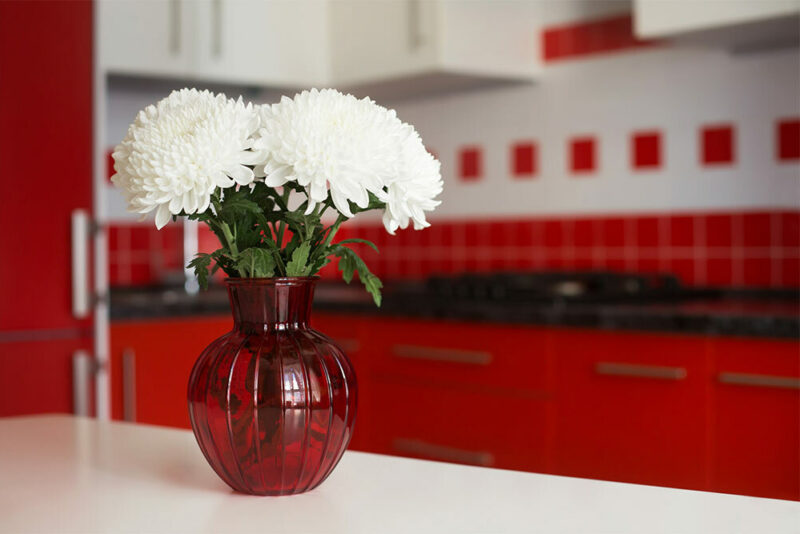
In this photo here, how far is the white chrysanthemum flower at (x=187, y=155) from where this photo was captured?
87 cm

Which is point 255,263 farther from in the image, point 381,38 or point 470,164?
point 470,164

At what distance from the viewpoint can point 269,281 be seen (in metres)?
0.92

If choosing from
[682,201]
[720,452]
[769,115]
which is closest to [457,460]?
[720,452]

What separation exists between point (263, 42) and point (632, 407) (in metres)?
1.74

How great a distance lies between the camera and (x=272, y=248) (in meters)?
0.94

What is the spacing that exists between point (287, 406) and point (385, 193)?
0.20 meters

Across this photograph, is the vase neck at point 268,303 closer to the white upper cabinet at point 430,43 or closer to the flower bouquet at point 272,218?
the flower bouquet at point 272,218

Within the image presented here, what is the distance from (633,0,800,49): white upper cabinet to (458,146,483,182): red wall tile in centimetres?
99

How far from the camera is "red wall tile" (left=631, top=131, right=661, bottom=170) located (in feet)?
10.2

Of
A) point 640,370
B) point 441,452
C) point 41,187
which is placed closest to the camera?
point 640,370

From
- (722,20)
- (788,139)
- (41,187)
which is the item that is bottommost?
(41,187)

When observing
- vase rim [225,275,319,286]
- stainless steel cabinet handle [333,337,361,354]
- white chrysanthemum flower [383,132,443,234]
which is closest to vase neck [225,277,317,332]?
vase rim [225,275,319,286]

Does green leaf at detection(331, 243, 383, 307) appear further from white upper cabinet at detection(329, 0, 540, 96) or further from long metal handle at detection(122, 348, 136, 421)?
white upper cabinet at detection(329, 0, 540, 96)

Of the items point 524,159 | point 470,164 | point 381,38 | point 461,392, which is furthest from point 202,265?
point 470,164
